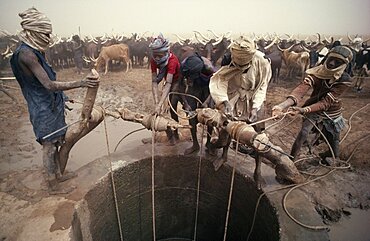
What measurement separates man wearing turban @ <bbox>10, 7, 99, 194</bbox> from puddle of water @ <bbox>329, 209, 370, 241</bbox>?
3.04 metres

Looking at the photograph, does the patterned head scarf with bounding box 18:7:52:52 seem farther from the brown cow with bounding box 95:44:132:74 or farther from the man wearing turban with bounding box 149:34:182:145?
the brown cow with bounding box 95:44:132:74

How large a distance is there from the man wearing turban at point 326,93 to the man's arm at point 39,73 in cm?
183

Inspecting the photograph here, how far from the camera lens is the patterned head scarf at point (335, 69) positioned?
2906mm

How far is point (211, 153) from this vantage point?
3430 mm

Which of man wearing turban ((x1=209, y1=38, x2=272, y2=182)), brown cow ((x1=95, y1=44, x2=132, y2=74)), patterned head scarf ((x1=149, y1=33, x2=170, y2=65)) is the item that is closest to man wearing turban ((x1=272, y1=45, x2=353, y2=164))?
man wearing turban ((x1=209, y1=38, x2=272, y2=182))

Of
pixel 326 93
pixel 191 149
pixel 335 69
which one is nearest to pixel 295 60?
pixel 326 93

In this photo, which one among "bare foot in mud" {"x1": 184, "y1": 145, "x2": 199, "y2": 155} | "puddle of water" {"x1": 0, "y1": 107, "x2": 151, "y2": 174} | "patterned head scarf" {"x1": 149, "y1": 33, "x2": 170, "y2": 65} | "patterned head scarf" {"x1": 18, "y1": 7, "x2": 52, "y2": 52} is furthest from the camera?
"puddle of water" {"x1": 0, "y1": 107, "x2": 151, "y2": 174}

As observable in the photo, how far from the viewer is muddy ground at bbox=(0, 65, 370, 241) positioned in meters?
2.28

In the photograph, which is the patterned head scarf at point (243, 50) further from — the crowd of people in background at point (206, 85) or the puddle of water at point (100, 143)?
the puddle of water at point (100, 143)

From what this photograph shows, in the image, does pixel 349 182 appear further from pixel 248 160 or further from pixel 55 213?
pixel 55 213

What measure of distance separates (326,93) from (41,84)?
3.26m

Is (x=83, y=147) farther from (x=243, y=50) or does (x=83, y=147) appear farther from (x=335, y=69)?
(x=335, y=69)

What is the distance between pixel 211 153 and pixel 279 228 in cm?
136

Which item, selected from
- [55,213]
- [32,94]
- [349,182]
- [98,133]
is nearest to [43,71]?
[32,94]
